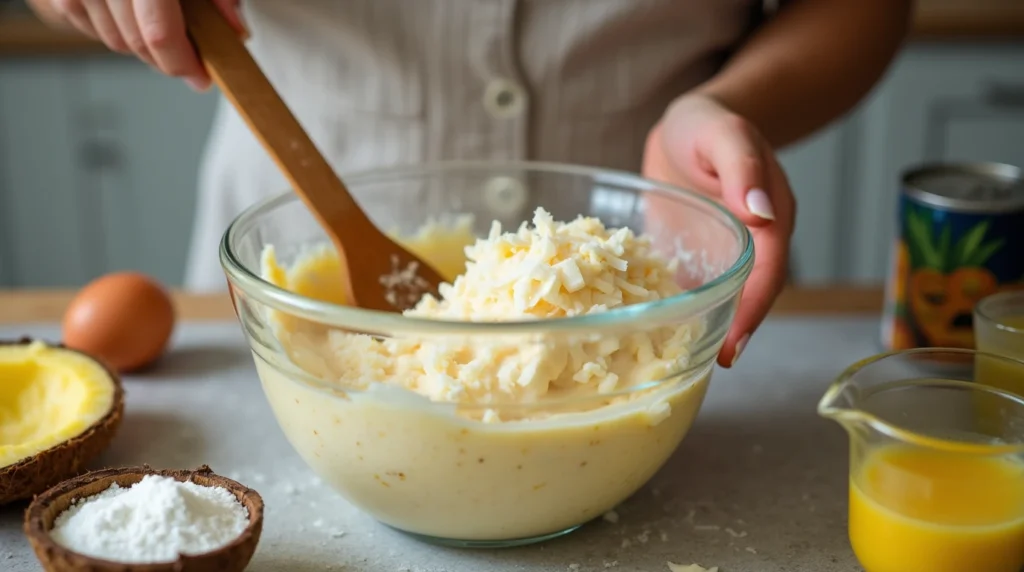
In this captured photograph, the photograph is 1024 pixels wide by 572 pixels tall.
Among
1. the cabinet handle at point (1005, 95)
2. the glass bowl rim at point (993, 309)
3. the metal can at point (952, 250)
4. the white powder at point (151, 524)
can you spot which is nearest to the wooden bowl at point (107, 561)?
the white powder at point (151, 524)

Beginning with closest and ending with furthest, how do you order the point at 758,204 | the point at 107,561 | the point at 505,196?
the point at 107,561 < the point at 758,204 < the point at 505,196

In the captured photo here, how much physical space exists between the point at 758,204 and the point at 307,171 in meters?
0.43

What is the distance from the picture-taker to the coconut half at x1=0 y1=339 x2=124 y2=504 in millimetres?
847

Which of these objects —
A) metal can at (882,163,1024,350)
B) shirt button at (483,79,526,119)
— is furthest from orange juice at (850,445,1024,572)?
shirt button at (483,79,526,119)

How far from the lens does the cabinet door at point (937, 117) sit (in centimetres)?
254

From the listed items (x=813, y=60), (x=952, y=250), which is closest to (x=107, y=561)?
(x=952, y=250)

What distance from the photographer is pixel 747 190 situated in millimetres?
895

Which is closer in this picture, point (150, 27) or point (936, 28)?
point (150, 27)

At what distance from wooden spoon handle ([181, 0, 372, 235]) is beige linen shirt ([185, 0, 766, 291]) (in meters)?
0.31

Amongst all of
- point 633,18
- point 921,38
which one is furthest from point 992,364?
point 921,38

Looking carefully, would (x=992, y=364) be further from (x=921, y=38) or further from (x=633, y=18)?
(x=921, y=38)

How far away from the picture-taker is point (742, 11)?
4.57ft

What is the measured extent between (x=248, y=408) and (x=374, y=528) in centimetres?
31

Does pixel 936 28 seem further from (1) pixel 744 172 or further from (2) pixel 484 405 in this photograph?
(2) pixel 484 405
